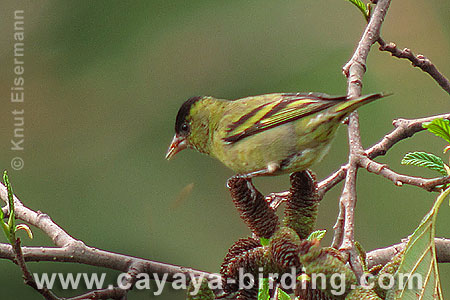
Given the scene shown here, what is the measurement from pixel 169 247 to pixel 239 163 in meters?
2.01

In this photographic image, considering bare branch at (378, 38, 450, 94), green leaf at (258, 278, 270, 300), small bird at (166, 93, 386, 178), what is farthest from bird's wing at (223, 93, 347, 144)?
green leaf at (258, 278, 270, 300)

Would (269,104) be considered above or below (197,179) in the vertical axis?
above

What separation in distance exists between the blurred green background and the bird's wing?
1.65 meters

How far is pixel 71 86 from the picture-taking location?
4090mm

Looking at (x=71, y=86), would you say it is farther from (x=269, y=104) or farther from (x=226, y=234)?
(x=269, y=104)

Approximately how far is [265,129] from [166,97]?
227 centimetres

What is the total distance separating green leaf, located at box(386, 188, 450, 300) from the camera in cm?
92

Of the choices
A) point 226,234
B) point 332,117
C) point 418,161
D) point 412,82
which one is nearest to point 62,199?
point 226,234

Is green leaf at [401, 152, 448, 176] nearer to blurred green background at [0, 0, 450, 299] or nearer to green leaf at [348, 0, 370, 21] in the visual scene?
green leaf at [348, 0, 370, 21]

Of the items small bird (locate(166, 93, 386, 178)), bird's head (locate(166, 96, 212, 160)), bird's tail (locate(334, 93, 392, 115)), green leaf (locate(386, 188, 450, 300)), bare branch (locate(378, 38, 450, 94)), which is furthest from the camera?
bird's head (locate(166, 96, 212, 160))

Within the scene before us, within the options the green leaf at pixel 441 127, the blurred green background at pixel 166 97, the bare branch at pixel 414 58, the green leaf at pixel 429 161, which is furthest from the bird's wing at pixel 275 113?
the blurred green background at pixel 166 97

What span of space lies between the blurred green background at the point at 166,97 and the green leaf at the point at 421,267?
240 centimetres

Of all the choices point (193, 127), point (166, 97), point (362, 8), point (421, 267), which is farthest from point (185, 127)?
point (166, 97)

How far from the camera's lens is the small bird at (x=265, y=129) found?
167 centimetres
